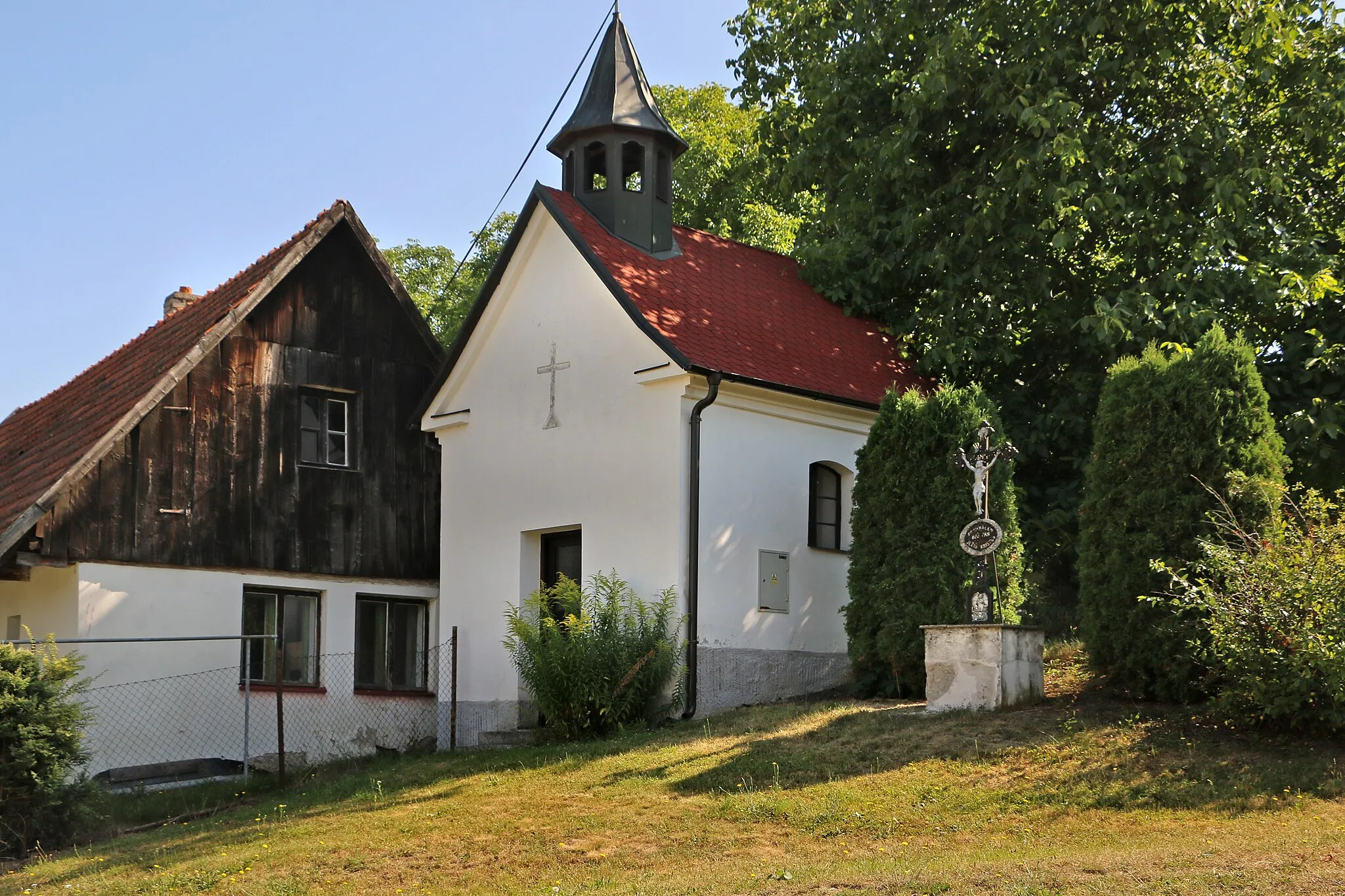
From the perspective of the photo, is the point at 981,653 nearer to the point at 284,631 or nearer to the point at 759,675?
the point at 759,675

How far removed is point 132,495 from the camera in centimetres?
1659

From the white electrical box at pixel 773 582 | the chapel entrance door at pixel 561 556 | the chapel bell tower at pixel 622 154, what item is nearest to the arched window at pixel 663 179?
the chapel bell tower at pixel 622 154

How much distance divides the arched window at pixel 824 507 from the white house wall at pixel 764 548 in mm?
166

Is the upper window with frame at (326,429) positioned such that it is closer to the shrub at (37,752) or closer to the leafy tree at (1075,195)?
the shrub at (37,752)

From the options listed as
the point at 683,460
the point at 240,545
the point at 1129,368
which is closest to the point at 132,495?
the point at 240,545

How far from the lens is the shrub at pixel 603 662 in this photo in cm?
1502

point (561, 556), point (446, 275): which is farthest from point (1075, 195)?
point (446, 275)

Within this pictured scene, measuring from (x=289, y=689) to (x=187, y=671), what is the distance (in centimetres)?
132

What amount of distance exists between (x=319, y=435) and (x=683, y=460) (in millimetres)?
5602

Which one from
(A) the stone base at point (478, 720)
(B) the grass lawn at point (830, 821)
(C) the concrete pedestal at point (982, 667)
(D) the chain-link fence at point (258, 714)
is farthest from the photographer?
(A) the stone base at point (478, 720)

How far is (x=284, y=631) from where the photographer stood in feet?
59.3

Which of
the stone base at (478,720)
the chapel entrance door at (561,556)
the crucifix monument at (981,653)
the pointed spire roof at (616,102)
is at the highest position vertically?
the pointed spire roof at (616,102)

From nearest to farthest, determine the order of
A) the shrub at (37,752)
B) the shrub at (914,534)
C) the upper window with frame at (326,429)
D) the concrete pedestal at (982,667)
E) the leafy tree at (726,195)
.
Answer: the shrub at (37,752), the concrete pedestal at (982,667), the shrub at (914,534), the upper window with frame at (326,429), the leafy tree at (726,195)

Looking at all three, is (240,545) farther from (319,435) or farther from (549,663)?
(549,663)
